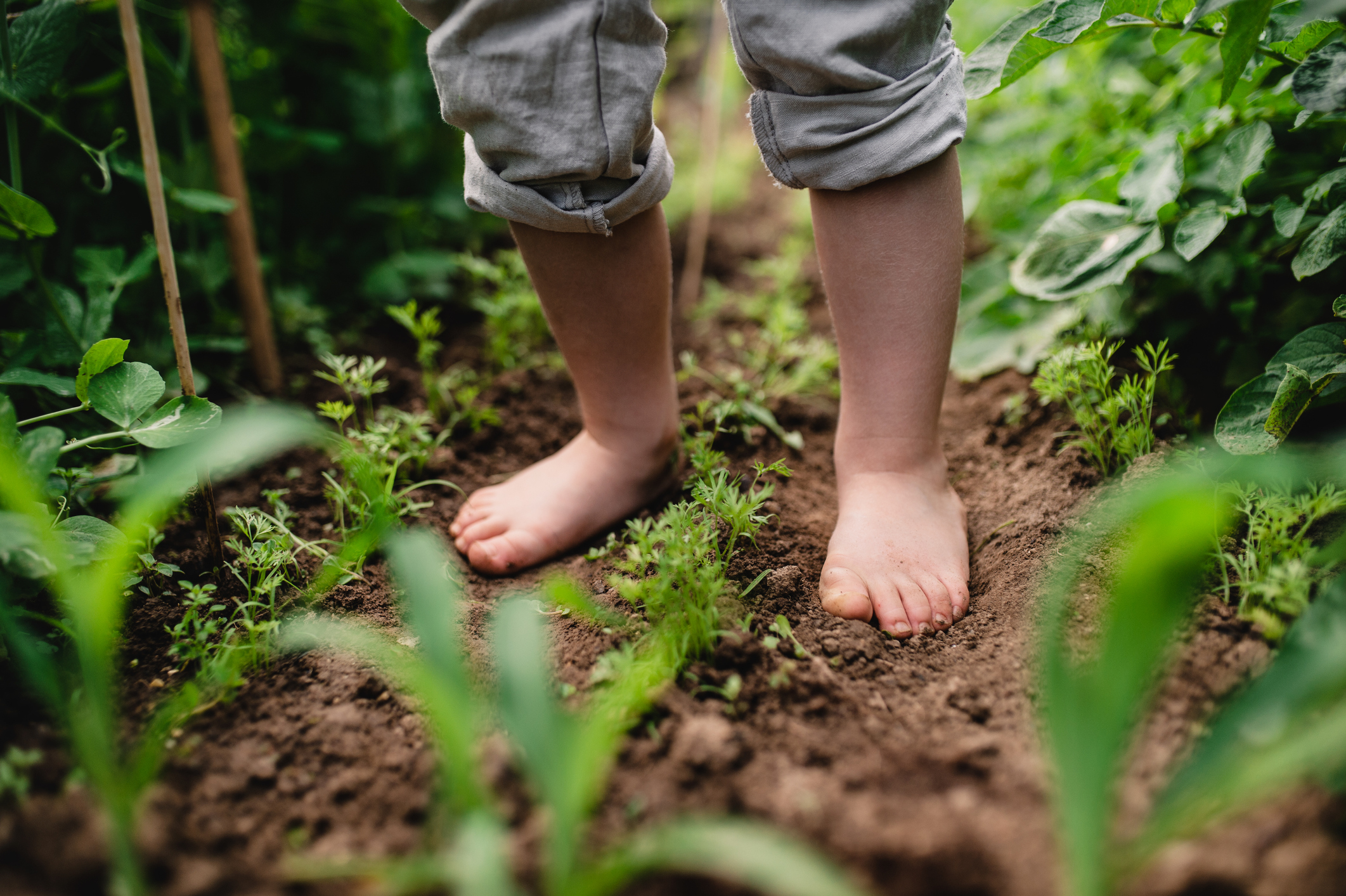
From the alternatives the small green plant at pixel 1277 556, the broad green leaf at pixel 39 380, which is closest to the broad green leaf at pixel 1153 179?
the small green plant at pixel 1277 556

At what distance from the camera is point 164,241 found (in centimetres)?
102

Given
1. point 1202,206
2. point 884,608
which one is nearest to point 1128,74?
point 1202,206

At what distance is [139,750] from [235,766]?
0.08m

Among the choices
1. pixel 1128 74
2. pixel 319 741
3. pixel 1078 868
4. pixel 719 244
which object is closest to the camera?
pixel 1078 868

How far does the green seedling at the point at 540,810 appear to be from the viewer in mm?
511

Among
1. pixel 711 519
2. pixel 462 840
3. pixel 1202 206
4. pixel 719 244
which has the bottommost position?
pixel 719 244

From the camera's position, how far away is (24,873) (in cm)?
59

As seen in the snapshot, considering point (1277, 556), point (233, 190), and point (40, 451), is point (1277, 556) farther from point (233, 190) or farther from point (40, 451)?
point (233, 190)

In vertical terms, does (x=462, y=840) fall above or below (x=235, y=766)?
above

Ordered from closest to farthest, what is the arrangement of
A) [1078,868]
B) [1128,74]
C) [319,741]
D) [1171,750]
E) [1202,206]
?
[1078,868], [1171,750], [319,741], [1202,206], [1128,74]

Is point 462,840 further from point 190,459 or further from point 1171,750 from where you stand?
point 1171,750

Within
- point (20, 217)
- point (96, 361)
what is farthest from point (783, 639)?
point (20, 217)

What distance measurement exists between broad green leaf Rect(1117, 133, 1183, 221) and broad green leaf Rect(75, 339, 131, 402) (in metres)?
1.44

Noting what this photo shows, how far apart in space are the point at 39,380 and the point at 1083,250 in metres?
1.60
